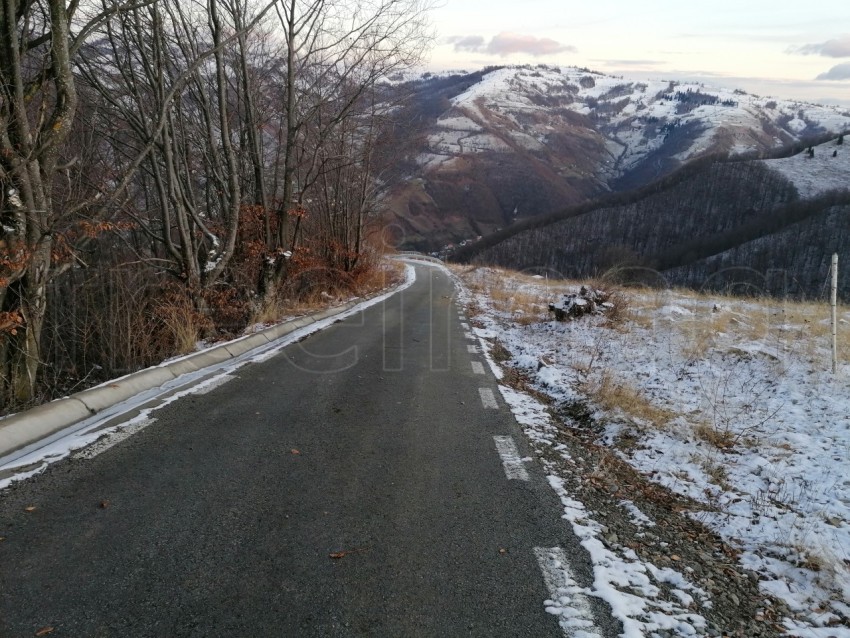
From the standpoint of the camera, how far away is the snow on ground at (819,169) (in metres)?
144

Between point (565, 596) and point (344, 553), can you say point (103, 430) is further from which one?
point (565, 596)

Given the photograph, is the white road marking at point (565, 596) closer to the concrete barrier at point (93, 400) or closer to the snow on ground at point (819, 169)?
the concrete barrier at point (93, 400)

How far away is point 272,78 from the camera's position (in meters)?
12.7

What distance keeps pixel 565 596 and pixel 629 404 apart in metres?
3.49

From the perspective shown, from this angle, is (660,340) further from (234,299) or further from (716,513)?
(234,299)

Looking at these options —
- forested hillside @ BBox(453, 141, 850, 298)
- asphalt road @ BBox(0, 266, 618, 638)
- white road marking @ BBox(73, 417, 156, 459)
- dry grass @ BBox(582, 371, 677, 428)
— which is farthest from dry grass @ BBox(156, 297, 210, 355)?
forested hillside @ BBox(453, 141, 850, 298)

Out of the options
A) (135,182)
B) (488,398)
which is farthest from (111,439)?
(135,182)

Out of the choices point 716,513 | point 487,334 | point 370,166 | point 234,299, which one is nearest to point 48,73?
point 234,299

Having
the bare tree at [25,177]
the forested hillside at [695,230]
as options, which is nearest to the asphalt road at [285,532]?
the bare tree at [25,177]

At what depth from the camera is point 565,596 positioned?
237 centimetres

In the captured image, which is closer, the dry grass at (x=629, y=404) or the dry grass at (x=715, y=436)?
the dry grass at (x=715, y=436)

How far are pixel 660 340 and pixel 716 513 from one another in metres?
6.14

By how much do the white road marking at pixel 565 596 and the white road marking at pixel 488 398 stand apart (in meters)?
2.59

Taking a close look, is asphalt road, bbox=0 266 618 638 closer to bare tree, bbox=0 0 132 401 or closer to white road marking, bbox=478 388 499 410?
white road marking, bbox=478 388 499 410
